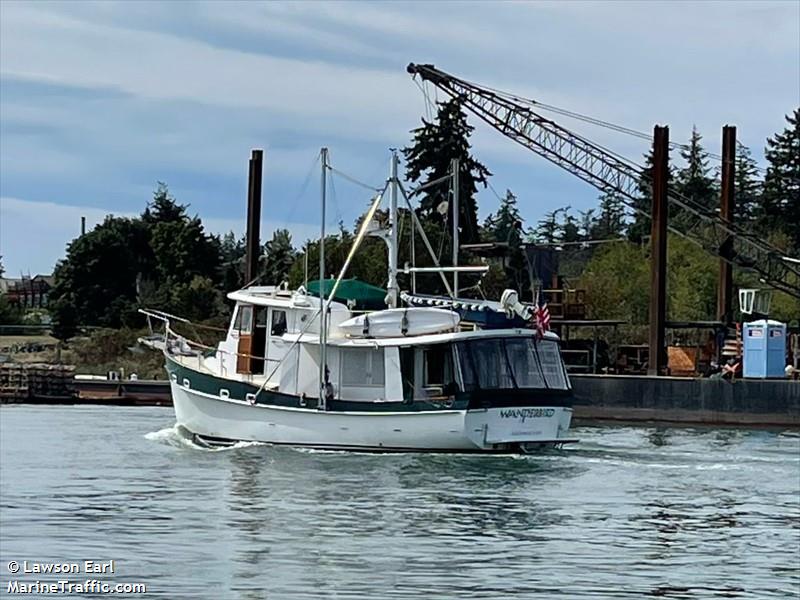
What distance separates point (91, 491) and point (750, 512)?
1220cm

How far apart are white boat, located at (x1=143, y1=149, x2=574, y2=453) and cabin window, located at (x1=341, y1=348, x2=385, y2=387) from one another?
0.02m

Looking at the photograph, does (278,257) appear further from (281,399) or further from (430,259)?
(281,399)

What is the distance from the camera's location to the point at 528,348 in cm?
3731

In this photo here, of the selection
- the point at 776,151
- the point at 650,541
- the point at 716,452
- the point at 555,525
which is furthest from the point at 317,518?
the point at 776,151

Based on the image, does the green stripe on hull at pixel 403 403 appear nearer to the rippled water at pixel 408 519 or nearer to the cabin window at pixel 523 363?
the cabin window at pixel 523 363

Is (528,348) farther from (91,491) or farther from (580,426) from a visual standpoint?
(580,426)

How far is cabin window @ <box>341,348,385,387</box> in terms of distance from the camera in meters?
38.0

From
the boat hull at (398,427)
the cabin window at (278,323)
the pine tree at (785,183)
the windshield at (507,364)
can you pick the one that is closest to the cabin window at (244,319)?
the cabin window at (278,323)

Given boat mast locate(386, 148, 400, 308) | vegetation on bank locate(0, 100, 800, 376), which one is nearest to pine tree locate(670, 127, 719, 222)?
vegetation on bank locate(0, 100, 800, 376)

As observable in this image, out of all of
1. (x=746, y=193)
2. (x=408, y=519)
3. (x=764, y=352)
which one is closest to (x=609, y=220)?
(x=746, y=193)

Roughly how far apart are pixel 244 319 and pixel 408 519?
14.6 meters

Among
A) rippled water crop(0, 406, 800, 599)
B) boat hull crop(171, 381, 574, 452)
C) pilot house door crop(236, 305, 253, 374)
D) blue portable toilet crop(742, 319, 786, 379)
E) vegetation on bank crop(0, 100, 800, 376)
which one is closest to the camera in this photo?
rippled water crop(0, 406, 800, 599)

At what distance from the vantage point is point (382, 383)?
3788 centimetres

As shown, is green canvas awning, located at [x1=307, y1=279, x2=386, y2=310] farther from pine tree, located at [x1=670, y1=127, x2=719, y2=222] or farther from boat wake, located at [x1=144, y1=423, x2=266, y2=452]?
pine tree, located at [x1=670, y1=127, x2=719, y2=222]
